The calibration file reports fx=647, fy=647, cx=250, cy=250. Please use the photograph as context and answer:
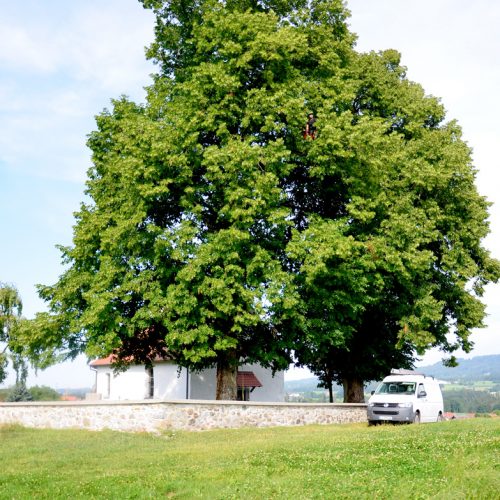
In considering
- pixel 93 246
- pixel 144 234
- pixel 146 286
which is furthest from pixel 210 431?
pixel 93 246

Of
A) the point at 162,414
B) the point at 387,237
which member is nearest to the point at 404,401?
the point at 387,237

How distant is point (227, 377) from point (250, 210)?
815 cm

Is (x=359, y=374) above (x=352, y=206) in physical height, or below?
below

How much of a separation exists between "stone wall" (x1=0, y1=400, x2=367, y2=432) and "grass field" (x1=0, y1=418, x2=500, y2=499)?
7.91ft

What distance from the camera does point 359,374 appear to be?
3588 cm

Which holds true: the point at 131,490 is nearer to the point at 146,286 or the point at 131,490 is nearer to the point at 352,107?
the point at 146,286

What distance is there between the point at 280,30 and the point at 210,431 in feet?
53.4

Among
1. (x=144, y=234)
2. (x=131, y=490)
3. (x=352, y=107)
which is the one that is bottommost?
(x=131, y=490)

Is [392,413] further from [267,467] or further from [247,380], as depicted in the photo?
[247,380]

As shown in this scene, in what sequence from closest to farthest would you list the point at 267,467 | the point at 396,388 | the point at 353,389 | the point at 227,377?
the point at 267,467
the point at 396,388
the point at 227,377
the point at 353,389

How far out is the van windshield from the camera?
2795 cm

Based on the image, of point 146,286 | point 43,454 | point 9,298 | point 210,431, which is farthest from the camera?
point 9,298

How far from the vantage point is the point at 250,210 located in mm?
24828

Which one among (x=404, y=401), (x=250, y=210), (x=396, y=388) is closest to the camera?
(x=250, y=210)
